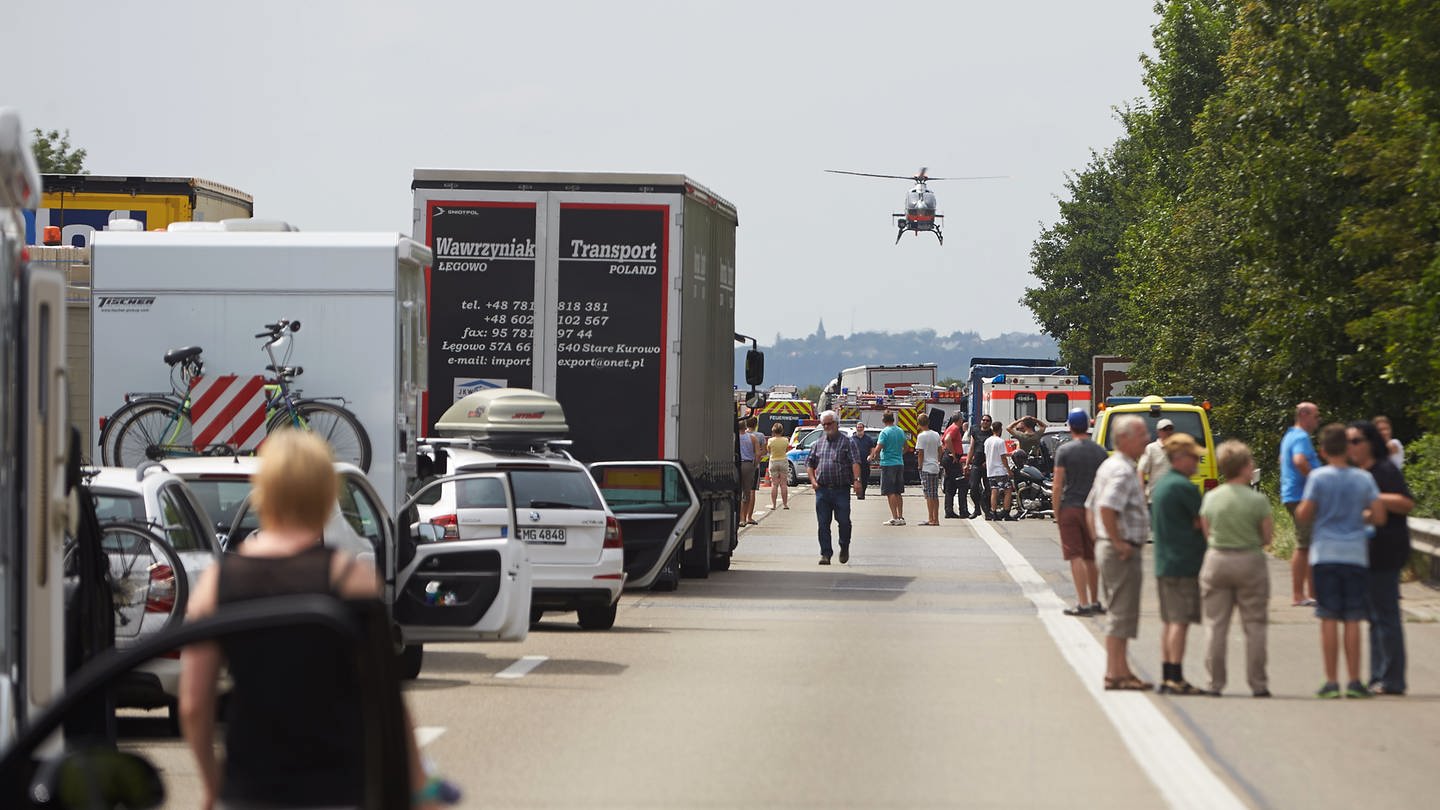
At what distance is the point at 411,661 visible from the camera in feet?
43.8

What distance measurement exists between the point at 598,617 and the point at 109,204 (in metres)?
8.84

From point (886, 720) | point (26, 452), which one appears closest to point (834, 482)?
point (886, 720)

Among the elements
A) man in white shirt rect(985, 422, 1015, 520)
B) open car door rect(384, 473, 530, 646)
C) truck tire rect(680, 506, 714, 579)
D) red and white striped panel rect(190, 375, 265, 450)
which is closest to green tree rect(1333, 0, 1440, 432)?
man in white shirt rect(985, 422, 1015, 520)

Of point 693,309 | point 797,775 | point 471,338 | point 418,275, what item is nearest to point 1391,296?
point 693,309

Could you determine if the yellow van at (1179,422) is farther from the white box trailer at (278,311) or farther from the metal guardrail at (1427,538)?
the white box trailer at (278,311)

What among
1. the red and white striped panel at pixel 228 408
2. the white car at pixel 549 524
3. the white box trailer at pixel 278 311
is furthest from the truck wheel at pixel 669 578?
the red and white striped panel at pixel 228 408

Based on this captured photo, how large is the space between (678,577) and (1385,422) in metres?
7.01

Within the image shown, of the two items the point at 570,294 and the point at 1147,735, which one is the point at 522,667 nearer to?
the point at 1147,735

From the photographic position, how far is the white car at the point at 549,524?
1648cm

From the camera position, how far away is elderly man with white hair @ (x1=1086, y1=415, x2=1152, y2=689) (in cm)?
1278

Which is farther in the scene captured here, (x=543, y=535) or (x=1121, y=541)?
(x=543, y=535)

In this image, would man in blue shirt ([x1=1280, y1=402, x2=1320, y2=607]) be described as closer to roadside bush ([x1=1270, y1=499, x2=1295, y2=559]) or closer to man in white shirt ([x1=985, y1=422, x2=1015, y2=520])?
roadside bush ([x1=1270, y1=499, x2=1295, y2=559])

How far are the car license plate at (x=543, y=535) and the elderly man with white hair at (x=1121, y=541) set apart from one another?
4.91 m

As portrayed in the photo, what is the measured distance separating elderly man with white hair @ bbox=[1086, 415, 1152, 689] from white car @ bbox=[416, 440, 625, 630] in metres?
4.71
